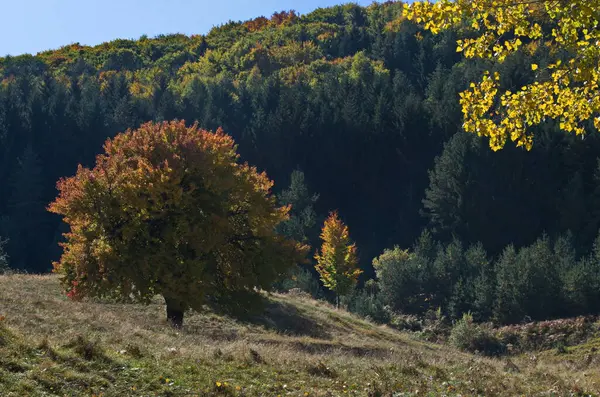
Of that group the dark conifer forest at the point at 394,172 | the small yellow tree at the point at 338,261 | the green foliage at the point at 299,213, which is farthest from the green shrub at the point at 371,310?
the green foliage at the point at 299,213

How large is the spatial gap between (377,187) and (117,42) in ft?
391

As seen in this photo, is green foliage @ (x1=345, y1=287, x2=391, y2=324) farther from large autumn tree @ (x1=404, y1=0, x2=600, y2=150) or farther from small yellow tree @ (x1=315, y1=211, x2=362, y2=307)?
large autumn tree @ (x1=404, y1=0, x2=600, y2=150)

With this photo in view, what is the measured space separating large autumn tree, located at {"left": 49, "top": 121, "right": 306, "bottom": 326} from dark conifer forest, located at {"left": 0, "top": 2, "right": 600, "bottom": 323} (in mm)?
28829

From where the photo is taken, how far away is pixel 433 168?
8956 cm

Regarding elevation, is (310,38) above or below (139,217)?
above

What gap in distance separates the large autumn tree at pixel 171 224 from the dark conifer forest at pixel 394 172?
94.6 feet

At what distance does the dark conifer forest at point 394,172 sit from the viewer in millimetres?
62594

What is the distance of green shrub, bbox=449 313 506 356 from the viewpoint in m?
48.1

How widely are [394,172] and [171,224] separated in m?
70.0

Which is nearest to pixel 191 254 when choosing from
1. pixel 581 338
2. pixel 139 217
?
pixel 139 217

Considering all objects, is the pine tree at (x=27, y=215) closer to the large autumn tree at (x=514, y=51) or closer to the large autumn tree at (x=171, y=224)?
the large autumn tree at (x=171, y=224)

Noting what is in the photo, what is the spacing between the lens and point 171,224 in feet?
82.9

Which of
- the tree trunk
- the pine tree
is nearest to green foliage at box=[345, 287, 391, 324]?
the tree trunk

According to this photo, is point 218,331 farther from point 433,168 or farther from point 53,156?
point 53,156
